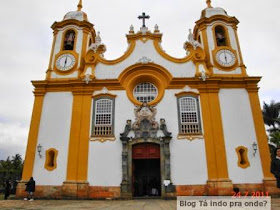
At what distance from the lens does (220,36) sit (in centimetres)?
1864

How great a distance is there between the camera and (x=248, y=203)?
7535mm

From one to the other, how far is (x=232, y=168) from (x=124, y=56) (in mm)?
10319

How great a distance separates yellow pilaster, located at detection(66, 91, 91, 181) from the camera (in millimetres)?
14391

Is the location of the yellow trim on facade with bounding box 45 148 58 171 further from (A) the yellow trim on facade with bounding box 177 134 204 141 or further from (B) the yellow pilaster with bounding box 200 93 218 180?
(B) the yellow pilaster with bounding box 200 93 218 180

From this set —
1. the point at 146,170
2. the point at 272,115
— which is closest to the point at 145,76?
the point at 146,170

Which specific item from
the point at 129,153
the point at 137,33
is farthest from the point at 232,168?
the point at 137,33

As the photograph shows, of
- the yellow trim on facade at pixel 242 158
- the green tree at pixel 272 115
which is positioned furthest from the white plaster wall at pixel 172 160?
the green tree at pixel 272 115

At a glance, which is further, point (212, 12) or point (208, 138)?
point (212, 12)

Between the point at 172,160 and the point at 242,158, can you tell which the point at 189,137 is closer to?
the point at 172,160

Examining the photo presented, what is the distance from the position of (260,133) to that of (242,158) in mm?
1977

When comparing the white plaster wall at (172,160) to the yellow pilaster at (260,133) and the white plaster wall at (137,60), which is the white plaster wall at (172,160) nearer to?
the white plaster wall at (137,60)

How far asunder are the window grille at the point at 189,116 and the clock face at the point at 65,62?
840cm

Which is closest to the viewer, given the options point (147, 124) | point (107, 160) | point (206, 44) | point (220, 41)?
point (107, 160)

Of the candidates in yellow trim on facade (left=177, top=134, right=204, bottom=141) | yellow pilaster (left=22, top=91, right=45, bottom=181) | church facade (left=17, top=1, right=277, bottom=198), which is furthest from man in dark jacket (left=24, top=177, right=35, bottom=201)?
yellow trim on facade (left=177, top=134, right=204, bottom=141)
